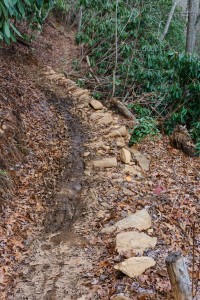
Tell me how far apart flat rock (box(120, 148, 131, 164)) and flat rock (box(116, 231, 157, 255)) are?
2079 millimetres

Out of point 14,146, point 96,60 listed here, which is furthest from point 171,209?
point 96,60

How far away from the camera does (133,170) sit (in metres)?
5.80

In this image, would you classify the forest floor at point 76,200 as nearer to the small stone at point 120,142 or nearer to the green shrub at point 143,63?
the small stone at point 120,142

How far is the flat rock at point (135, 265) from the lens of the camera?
11.2 ft

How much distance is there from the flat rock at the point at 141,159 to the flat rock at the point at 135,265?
2.51 metres

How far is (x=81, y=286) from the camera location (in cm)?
346

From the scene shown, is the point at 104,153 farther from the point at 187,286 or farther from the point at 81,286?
the point at 187,286

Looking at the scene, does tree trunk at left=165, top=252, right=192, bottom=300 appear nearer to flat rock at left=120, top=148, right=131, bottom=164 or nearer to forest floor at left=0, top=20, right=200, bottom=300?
forest floor at left=0, top=20, right=200, bottom=300

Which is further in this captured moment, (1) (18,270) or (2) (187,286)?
(1) (18,270)

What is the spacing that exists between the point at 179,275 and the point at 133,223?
5.50 feet

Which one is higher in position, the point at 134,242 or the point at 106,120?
the point at 134,242

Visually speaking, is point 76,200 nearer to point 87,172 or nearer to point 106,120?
point 87,172

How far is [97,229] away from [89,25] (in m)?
9.38

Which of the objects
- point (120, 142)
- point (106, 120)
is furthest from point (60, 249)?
point (106, 120)
